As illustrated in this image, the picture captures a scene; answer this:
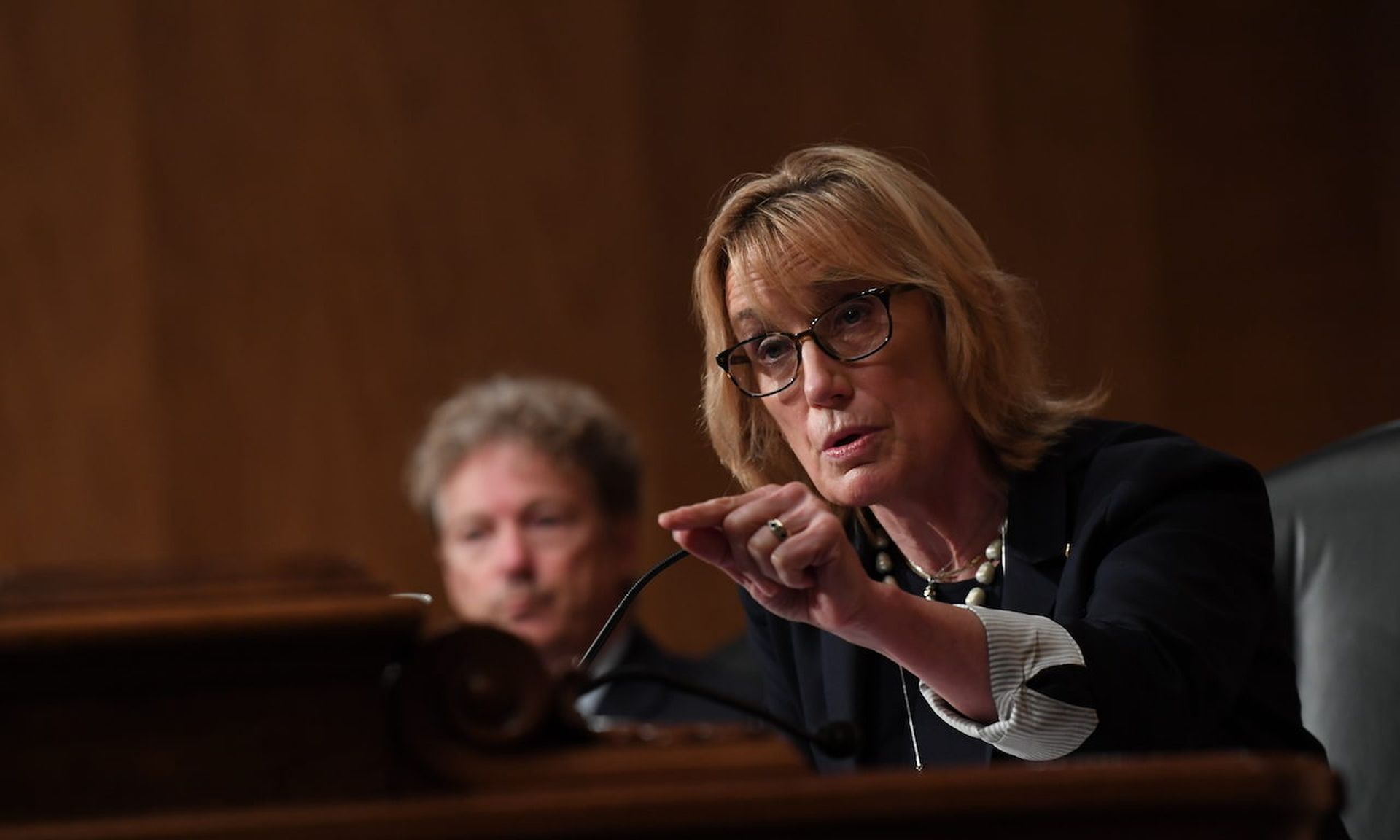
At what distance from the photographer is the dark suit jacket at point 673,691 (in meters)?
2.50

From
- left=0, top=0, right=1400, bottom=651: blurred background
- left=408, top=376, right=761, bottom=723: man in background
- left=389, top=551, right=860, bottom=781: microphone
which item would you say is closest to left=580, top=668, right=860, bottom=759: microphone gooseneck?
left=389, top=551, right=860, bottom=781: microphone

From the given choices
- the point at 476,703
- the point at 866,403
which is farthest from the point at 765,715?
the point at 866,403

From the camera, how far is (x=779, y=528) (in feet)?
3.53

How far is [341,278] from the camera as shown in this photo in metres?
3.72

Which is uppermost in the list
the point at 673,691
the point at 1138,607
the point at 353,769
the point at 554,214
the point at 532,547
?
the point at 554,214

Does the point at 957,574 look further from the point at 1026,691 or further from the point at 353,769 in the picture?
the point at 353,769

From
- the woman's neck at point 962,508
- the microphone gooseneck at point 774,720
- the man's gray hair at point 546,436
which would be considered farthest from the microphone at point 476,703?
the man's gray hair at point 546,436

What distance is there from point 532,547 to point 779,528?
170 centimetres

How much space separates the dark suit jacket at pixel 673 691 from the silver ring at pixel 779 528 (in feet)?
4.51

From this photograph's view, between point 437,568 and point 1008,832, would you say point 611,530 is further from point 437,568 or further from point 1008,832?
point 1008,832

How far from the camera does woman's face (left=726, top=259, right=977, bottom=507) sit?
1.61 meters

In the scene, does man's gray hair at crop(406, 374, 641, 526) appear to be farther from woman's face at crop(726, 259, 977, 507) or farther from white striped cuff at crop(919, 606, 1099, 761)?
white striped cuff at crop(919, 606, 1099, 761)

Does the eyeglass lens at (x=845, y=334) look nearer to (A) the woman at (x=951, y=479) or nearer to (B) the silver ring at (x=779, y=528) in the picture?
(A) the woman at (x=951, y=479)

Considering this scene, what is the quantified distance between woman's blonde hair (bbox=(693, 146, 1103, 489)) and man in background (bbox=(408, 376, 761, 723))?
3.21 ft
